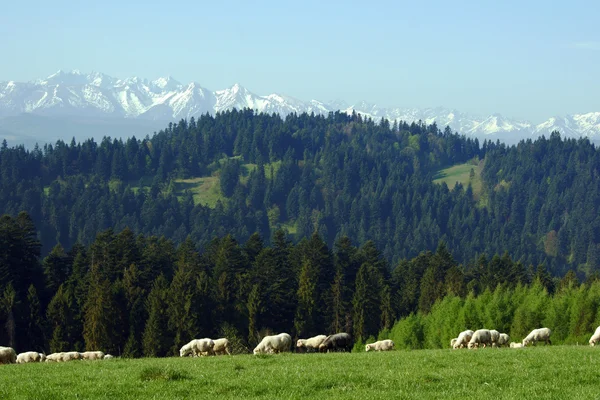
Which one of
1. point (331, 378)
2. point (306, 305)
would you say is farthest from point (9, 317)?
point (331, 378)

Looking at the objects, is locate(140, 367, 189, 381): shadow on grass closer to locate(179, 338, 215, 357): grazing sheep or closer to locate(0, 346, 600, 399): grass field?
locate(0, 346, 600, 399): grass field

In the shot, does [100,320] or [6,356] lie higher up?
[6,356]

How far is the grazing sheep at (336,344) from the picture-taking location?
138 feet

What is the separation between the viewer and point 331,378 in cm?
2528

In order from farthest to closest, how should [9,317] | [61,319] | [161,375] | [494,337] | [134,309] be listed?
[134,309], [61,319], [9,317], [494,337], [161,375]

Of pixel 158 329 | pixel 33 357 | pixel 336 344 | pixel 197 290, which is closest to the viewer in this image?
pixel 33 357

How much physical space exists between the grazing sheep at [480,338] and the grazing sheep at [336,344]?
6.23 m

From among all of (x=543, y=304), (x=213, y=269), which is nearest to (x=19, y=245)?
(x=213, y=269)

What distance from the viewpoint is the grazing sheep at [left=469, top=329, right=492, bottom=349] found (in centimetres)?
4366

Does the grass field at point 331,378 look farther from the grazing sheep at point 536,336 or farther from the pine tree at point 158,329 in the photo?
the pine tree at point 158,329

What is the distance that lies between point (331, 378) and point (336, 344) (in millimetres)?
17053

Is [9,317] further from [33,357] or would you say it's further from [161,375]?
[161,375]

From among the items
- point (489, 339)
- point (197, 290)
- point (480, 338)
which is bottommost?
point (197, 290)

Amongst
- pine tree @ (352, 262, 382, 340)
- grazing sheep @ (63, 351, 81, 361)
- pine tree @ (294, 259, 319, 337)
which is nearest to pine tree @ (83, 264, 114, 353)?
pine tree @ (294, 259, 319, 337)
